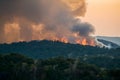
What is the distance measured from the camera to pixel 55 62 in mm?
149125

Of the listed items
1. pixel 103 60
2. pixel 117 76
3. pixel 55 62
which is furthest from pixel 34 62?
pixel 103 60

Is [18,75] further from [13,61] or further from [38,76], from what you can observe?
[13,61]

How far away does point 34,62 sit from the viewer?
488ft

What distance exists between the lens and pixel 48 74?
5241 inches

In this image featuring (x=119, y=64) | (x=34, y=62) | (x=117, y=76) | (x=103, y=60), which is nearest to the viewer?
(x=117, y=76)

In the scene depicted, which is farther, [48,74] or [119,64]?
[119,64]

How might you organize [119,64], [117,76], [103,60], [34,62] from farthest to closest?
1. [103,60]
2. [119,64]
3. [34,62]
4. [117,76]

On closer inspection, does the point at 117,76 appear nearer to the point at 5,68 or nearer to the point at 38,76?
the point at 38,76

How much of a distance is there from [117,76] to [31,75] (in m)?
25.0

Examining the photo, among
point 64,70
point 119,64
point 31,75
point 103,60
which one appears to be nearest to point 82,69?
point 64,70

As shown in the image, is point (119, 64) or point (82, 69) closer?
point (82, 69)

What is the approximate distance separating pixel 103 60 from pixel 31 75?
2565 inches

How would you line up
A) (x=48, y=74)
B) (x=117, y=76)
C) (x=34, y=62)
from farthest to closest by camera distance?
(x=34, y=62) → (x=48, y=74) → (x=117, y=76)

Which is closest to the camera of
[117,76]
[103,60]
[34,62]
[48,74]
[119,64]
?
[117,76]
